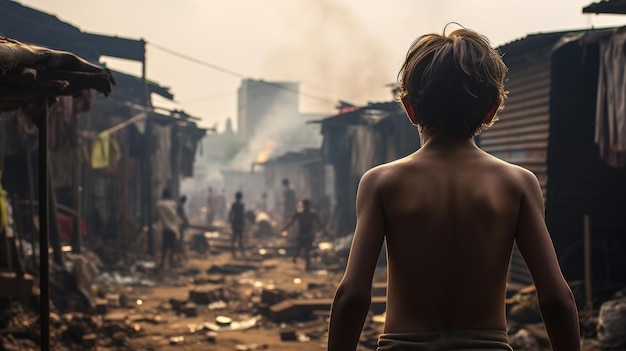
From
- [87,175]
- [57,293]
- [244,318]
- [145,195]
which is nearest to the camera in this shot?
[57,293]

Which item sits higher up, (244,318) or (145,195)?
(145,195)

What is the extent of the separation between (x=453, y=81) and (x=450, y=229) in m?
0.43

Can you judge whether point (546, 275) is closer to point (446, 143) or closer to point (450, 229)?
point (450, 229)

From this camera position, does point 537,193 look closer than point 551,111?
Yes

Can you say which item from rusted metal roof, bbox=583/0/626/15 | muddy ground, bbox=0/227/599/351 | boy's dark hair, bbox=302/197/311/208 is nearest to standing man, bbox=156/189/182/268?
muddy ground, bbox=0/227/599/351

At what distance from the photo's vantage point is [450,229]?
1.83m

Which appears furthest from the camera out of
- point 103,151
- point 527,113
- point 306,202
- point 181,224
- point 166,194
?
point 181,224

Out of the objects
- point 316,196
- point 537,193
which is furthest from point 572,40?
point 316,196

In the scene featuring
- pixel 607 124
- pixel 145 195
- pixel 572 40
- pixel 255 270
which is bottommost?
pixel 255 270

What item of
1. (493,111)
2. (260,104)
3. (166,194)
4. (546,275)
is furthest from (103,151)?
(260,104)

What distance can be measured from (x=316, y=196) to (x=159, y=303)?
1801cm

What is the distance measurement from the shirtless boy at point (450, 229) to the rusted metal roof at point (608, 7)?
17.3ft

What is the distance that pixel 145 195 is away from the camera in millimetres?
17484

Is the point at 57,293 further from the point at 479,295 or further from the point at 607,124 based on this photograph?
the point at 479,295
